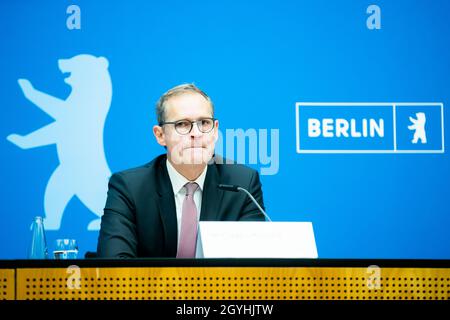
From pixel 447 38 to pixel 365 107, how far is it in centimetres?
71

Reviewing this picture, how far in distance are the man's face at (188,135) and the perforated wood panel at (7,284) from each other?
1103mm

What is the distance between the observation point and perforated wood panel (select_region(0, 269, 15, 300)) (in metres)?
1.81

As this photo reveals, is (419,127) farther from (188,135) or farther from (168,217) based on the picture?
(168,217)

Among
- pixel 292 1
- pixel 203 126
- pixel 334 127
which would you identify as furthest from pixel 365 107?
pixel 203 126

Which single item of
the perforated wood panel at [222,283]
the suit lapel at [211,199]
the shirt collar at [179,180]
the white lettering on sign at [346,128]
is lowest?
the perforated wood panel at [222,283]

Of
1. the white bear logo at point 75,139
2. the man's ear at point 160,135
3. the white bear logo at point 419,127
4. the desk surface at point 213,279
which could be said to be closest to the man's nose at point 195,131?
the man's ear at point 160,135

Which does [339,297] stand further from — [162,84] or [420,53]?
[420,53]

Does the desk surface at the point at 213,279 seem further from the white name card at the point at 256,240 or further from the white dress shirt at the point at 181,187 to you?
the white dress shirt at the point at 181,187

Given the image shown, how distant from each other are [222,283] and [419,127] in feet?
8.46

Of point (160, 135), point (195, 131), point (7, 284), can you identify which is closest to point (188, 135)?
point (195, 131)

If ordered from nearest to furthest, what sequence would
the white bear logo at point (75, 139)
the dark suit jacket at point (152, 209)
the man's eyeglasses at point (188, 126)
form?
the dark suit jacket at point (152, 209)
the man's eyeglasses at point (188, 126)
the white bear logo at point (75, 139)

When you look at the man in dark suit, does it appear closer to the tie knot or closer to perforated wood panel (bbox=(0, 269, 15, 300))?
the tie knot

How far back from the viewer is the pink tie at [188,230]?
2699 mm

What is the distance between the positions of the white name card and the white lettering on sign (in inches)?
72.8
